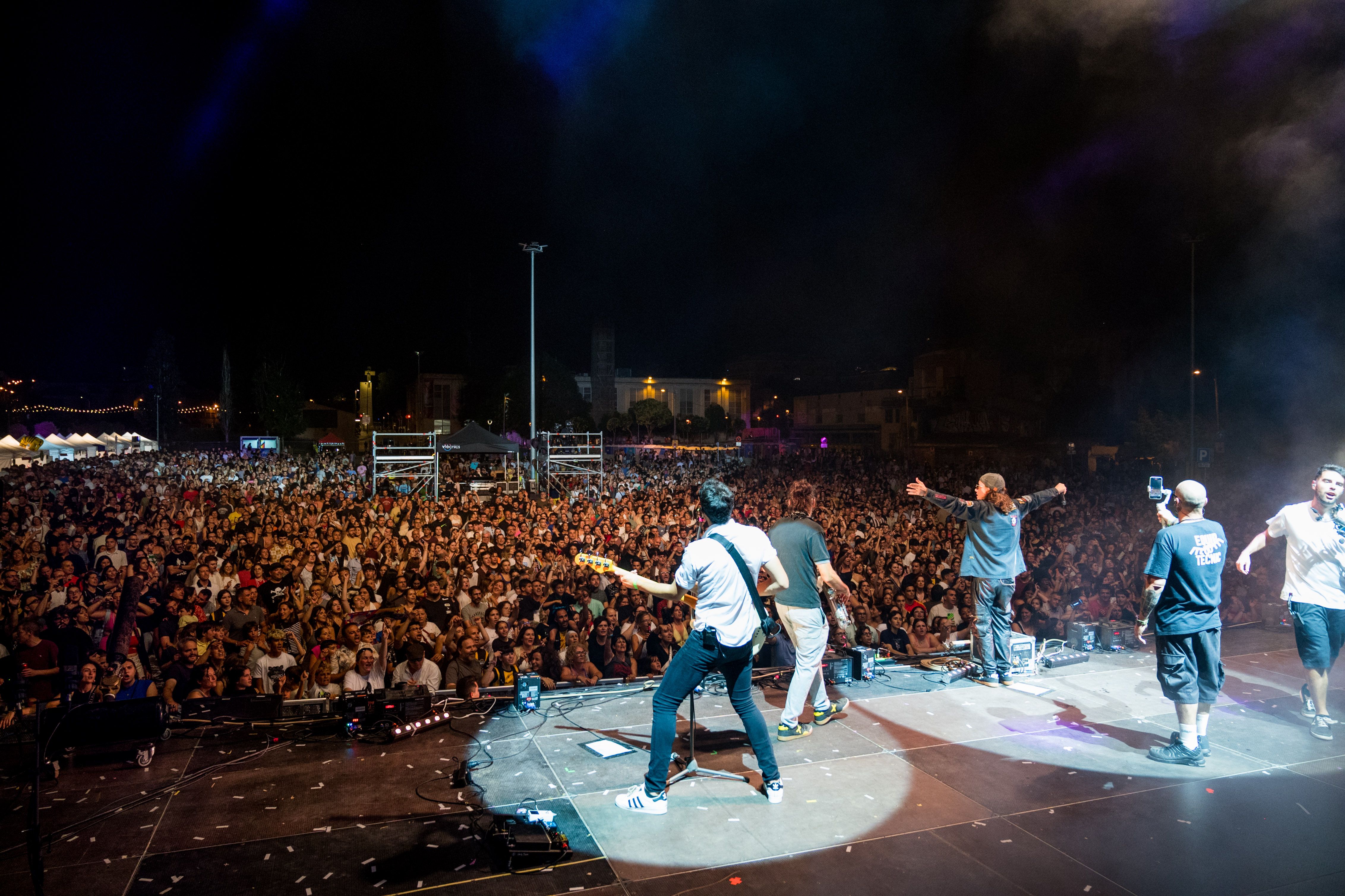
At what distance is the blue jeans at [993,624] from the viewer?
205 inches

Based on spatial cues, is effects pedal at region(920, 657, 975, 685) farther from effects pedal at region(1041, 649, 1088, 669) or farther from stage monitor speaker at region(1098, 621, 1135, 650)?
stage monitor speaker at region(1098, 621, 1135, 650)

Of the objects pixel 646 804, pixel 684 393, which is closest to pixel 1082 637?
pixel 646 804

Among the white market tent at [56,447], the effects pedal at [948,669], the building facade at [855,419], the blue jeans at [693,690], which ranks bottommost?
the effects pedal at [948,669]

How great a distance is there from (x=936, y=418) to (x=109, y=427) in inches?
3113

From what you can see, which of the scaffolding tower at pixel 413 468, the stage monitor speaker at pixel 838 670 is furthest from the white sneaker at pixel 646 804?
the scaffolding tower at pixel 413 468

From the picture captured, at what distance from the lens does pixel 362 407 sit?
67312 millimetres

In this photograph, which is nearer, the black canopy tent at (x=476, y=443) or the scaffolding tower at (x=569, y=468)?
the scaffolding tower at (x=569, y=468)

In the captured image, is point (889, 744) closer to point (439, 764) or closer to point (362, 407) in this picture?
point (439, 764)

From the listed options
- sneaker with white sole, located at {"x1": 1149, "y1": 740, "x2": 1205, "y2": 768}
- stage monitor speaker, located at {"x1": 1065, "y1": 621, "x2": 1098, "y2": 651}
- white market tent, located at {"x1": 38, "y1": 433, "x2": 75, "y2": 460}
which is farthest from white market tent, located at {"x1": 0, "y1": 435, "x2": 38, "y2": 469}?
sneaker with white sole, located at {"x1": 1149, "y1": 740, "x2": 1205, "y2": 768}

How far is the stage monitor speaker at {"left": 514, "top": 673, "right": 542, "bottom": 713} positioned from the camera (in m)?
4.64

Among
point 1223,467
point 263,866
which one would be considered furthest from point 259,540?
point 1223,467

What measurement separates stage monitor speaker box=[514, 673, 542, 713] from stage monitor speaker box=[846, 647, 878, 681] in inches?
90.6

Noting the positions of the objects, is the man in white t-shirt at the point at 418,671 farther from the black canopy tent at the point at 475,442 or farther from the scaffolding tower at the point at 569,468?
the black canopy tent at the point at 475,442

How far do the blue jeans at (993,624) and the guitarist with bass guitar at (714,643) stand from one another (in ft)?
8.50
